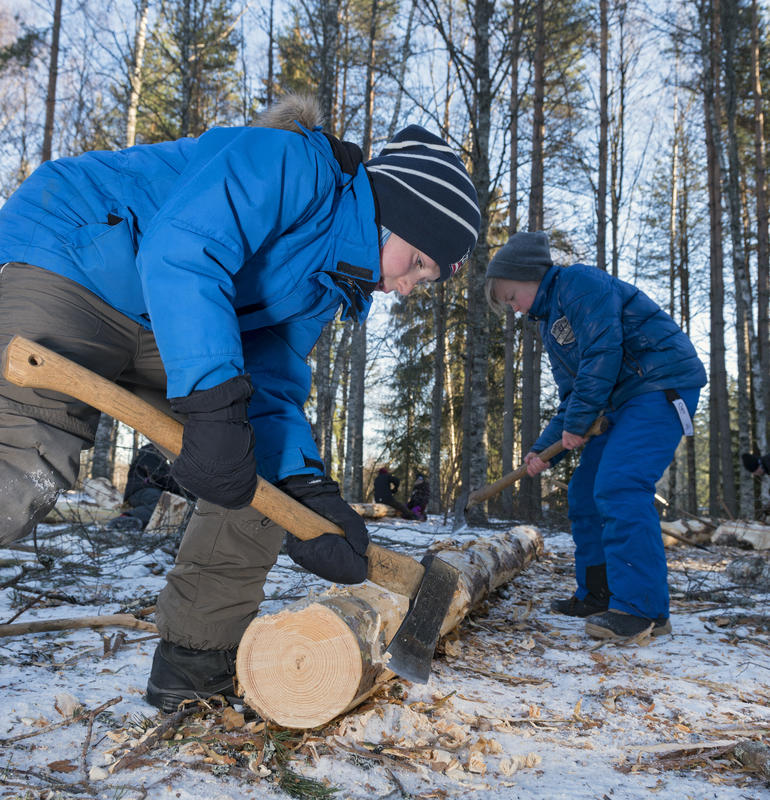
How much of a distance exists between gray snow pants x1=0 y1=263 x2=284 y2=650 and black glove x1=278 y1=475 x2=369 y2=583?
20 centimetres

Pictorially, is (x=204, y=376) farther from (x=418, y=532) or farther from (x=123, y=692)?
(x=418, y=532)

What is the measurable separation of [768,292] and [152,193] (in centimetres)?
1299

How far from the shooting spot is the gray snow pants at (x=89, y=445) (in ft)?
4.69

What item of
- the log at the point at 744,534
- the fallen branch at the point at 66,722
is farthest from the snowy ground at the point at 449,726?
the log at the point at 744,534

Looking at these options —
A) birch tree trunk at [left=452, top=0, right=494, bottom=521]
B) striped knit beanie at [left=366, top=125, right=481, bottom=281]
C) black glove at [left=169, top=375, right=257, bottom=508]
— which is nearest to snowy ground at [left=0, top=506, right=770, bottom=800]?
black glove at [left=169, top=375, right=257, bottom=508]

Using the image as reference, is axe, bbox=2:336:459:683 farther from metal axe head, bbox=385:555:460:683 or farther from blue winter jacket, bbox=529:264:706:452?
blue winter jacket, bbox=529:264:706:452

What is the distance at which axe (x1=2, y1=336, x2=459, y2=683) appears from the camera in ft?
4.36

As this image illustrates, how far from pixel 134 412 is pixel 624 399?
8.48 feet

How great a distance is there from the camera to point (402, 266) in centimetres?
181

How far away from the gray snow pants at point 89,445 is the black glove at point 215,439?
0.35 meters

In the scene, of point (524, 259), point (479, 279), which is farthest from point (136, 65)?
point (524, 259)

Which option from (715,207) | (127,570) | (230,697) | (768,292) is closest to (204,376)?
(230,697)

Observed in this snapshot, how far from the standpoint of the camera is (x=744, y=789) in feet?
4.86

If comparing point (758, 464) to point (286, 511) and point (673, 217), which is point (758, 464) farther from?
point (673, 217)
